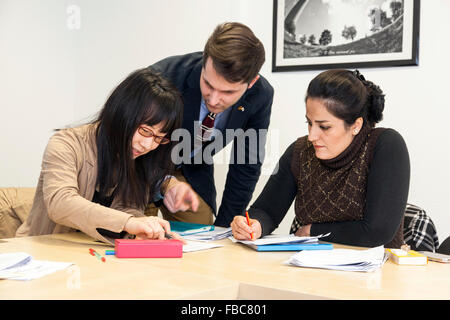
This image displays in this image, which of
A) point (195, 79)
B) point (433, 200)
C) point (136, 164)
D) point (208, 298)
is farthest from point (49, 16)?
point (208, 298)

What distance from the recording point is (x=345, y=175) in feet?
6.38

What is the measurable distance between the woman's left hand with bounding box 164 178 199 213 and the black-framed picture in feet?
4.70

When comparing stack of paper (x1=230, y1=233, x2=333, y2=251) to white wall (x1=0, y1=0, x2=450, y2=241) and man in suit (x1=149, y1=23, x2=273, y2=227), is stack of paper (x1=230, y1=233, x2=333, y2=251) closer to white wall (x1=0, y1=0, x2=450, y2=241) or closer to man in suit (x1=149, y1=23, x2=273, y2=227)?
man in suit (x1=149, y1=23, x2=273, y2=227)

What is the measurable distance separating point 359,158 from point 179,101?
2.26 ft

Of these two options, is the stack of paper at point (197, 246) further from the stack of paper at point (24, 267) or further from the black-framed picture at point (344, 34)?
the black-framed picture at point (344, 34)

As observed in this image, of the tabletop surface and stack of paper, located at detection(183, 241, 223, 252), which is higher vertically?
the tabletop surface

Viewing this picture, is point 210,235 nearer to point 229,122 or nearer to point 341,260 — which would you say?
point 341,260

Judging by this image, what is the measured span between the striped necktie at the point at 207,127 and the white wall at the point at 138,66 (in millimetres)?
1001

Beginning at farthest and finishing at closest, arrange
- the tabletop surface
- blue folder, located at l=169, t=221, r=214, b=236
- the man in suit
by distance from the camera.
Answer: the man in suit, blue folder, located at l=169, t=221, r=214, b=236, the tabletop surface

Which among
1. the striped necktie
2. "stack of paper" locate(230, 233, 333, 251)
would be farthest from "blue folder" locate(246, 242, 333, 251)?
the striped necktie

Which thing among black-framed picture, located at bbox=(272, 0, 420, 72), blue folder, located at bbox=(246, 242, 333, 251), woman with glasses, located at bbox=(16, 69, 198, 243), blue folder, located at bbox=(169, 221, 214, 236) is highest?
black-framed picture, located at bbox=(272, 0, 420, 72)

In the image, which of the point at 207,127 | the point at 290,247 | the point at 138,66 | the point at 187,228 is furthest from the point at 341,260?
the point at 138,66

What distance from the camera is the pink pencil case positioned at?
1.30 m
